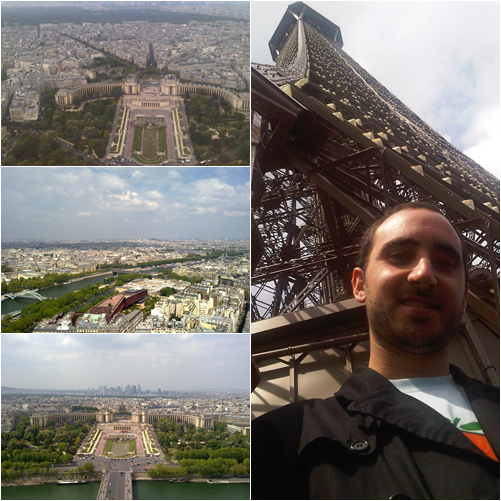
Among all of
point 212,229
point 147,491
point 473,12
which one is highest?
point 473,12

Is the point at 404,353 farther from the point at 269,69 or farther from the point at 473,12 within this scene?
the point at 269,69

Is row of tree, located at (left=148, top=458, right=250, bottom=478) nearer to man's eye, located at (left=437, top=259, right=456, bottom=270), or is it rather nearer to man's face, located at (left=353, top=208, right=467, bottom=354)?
man's face, located at (left=353, top=208, right=467, bottom=354)

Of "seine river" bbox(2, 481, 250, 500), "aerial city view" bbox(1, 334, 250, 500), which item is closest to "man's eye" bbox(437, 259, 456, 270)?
"aerial city view" bbox(1, 334, 250, 500)

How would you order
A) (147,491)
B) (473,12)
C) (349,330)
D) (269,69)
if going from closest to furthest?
(147,491), (349,330), (473,12), (269,69)

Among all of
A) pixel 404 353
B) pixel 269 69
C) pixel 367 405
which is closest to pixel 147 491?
pixel 367 405

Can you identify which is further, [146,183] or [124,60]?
[124,60]

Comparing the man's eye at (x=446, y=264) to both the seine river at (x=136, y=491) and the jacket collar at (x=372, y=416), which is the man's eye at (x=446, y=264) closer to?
the jacket collar at (x=372, y=416)

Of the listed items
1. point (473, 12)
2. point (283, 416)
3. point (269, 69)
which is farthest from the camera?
point (269, 69)

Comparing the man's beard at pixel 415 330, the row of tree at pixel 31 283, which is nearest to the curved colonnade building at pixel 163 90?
the row of tree at pixel 31 283
